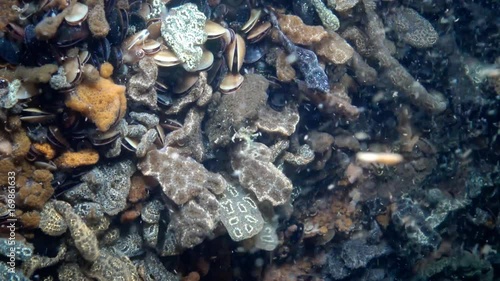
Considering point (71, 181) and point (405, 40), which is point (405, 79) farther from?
point (71, 181)

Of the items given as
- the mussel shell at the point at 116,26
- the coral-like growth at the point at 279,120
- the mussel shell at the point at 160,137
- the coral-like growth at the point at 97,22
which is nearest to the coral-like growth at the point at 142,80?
the mussel shell at the point at 116,26

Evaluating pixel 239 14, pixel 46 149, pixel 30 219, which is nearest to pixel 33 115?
pixel 46 149

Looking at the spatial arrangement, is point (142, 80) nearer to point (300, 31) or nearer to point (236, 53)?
point (236, 53)

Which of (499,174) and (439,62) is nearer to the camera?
(439,62)

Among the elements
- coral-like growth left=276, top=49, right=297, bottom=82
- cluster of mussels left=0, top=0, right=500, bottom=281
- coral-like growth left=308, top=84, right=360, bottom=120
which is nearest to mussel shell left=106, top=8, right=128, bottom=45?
cluster of mussels left=0, top=0, right=500, bottom=281

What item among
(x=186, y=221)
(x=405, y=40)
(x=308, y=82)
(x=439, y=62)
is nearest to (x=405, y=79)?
(x=405, y=40)

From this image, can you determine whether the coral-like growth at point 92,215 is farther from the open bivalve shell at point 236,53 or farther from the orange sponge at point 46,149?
the open bivalve shell at point 236,53
